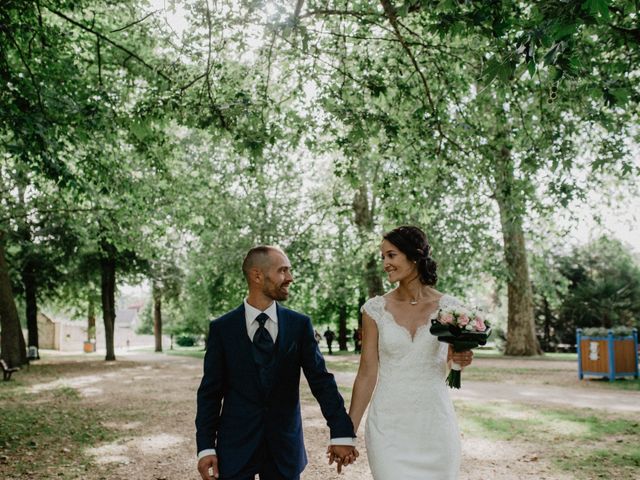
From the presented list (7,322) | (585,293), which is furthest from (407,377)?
(585,293)

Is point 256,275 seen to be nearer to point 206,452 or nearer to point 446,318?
point 206,452

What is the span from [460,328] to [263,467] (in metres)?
1.55

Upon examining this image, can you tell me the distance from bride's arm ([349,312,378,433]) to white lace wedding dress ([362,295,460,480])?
40 mm

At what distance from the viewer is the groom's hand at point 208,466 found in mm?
3605

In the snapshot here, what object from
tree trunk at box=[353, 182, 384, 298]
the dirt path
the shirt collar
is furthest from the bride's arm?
tree trunk at box=[353, 182, 384, 298]

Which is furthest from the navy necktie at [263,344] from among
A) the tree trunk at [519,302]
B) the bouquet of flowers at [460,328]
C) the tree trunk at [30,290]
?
the tree trunk at [30,290]

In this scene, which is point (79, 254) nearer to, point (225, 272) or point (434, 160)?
point (225, 272)

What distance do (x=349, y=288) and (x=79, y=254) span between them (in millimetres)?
15117

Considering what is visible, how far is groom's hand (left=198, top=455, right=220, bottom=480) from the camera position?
361cm

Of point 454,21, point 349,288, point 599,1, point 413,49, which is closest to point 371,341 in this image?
point 599,1

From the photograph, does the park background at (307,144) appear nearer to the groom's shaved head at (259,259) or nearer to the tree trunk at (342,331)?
the groom's shaved head at (259,259)

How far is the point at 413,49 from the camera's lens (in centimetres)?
1180

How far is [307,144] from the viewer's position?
9648mm

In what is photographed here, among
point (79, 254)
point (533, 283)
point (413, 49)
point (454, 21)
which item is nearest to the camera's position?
A: point (454, 21)
